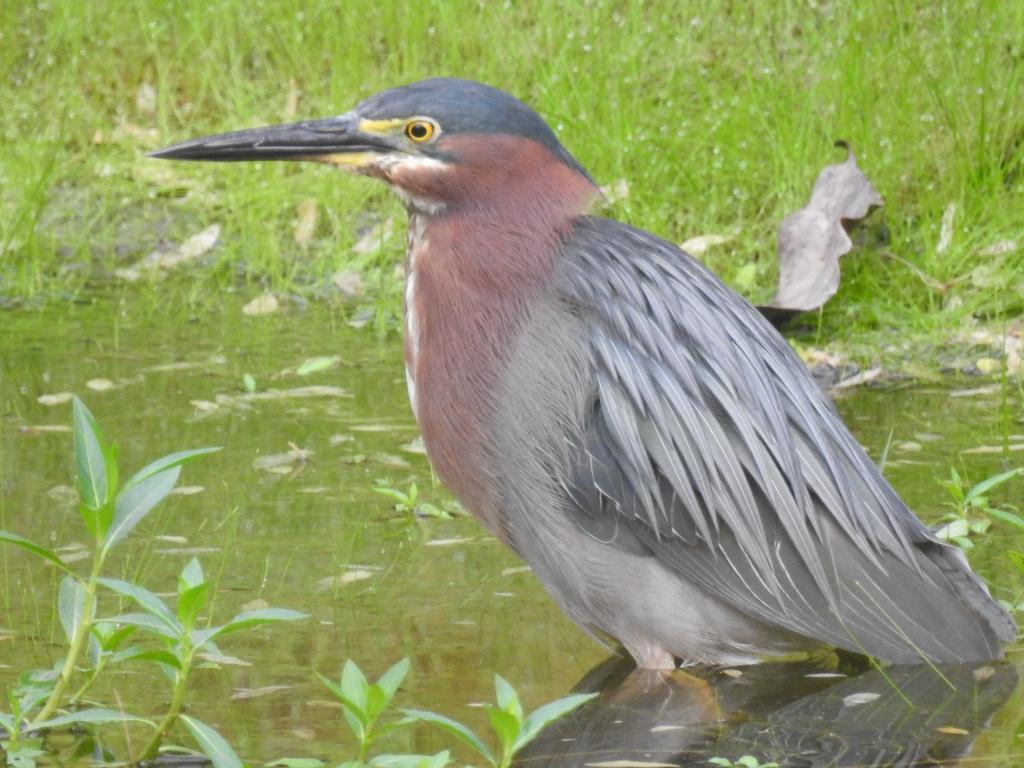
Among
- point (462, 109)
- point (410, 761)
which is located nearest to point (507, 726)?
point (410, 761)

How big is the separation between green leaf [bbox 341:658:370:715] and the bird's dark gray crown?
5.79 feet

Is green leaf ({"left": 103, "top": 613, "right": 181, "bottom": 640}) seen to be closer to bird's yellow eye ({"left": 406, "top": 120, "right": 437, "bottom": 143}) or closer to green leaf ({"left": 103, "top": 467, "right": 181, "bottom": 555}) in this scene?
green leaf ({"left": 103, "top": 467, "right": 181, "bottom": 555})

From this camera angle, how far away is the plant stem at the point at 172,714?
137 inches

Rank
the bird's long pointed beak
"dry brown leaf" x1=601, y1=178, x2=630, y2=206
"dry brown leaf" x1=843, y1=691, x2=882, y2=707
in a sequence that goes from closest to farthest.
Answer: "dry brown leaf" x1=843, y1=691, x2=882, y2=707
the bird's long pointed beak
"dry brown leaf" x1=601, y1=178, x2=630, y2=206

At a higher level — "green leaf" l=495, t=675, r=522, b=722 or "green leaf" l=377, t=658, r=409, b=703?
"green leaf" l=377, t=658, r=409, b=703

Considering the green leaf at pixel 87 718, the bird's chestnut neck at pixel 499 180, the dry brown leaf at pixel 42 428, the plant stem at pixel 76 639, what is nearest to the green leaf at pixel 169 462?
the plant stem at pixel 76 639

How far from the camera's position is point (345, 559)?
5031 millimetres

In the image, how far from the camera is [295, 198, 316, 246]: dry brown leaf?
849cm

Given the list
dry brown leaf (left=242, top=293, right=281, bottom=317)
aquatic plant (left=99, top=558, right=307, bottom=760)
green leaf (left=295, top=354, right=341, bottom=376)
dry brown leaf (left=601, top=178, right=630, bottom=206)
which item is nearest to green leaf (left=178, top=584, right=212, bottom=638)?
aquatic plant (left=99, top=558, right=307, bottom=760)

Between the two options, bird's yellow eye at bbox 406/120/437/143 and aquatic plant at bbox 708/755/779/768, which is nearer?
aquatic plant at bbox 708/755/779/768

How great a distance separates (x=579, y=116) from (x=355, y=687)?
531 centimetres

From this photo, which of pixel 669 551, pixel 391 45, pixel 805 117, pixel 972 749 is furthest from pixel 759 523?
pixel 391 45

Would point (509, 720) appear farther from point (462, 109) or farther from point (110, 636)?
point (462, 109)

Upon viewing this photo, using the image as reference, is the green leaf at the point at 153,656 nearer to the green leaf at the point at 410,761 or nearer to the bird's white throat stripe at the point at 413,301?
the green leaf at the point at 410,761
